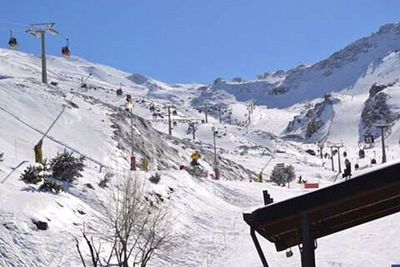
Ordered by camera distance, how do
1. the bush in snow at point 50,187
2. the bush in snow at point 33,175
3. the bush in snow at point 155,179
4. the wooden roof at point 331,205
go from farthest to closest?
the bush in snow at point 155,179, the bush in snow at point 33,175, the bush in snow at point 50,187, the wooden roof at point 331,205

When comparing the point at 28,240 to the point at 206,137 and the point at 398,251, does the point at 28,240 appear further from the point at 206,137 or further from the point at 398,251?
the point at 206,137

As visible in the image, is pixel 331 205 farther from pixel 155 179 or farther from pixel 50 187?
pixel 155 179

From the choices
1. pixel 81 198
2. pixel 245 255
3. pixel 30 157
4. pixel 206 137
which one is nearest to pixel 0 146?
pixel 30 157


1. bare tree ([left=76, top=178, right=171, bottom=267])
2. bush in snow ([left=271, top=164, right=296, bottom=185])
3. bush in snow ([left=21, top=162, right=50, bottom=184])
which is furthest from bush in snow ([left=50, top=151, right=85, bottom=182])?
bush in snow ([left=271, top=164, right=296, bottom=185])

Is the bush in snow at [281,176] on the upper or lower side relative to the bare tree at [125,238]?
upper

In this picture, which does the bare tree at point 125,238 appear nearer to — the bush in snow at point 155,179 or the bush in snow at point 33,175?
the bush in snow at point 33,175

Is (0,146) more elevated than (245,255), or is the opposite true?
(0,146)

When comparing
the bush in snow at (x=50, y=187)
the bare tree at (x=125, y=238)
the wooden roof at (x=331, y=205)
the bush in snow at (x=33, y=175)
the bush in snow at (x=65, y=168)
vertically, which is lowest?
the wooden roof at (x=331, y=205)

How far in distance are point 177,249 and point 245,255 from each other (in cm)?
244

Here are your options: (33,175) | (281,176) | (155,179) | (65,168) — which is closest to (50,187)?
(33,175)

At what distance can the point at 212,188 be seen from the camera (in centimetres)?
4119

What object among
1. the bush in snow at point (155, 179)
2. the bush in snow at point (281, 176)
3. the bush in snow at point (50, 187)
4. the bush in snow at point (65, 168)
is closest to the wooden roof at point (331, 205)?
the bush in snow at point (50, 187)

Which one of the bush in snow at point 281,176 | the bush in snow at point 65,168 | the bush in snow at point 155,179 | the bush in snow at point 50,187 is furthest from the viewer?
the bush in snow at point 281,176

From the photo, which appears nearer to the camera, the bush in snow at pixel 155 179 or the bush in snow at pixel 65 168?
the bush in snow at pixel 65 168
